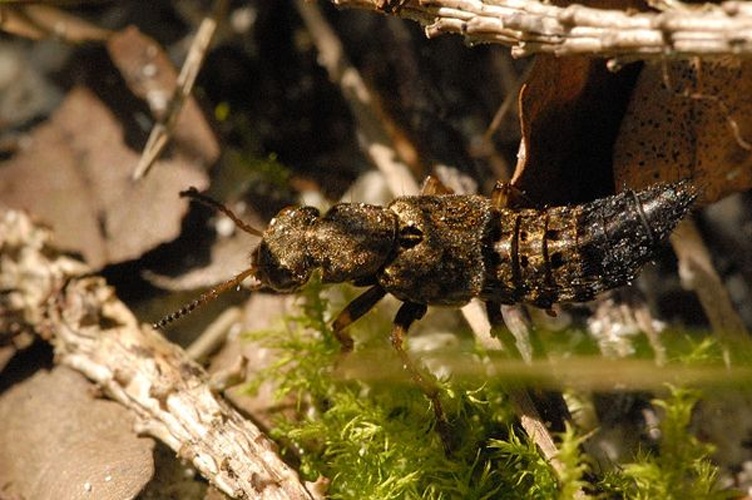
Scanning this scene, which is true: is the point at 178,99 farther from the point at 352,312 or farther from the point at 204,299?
the point at 352,312

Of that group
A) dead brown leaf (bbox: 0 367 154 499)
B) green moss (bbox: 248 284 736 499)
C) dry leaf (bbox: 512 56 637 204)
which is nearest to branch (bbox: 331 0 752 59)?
dry leaf (bbox: 512 56 637 204)

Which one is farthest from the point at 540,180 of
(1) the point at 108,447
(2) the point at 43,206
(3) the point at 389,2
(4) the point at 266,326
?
(2) the point at 43,206

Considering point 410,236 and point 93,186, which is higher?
point 93,186

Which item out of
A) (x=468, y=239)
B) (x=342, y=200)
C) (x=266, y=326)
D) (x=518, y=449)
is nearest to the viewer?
(x=518, y=449)

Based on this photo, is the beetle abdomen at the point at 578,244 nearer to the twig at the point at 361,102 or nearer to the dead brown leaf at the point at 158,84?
the twig at the point at 361,102

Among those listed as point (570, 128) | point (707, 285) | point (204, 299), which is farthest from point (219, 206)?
point (707, 285)

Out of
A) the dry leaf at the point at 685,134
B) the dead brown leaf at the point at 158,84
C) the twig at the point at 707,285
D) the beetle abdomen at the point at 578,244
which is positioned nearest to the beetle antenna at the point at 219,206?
the dead brown leaf at the point at 158,84

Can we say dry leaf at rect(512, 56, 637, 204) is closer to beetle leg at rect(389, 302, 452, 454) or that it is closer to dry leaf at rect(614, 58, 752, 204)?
dry leaf at rect(614, 58, 752, 204)

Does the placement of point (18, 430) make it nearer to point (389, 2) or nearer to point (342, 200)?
point (342, 200)
